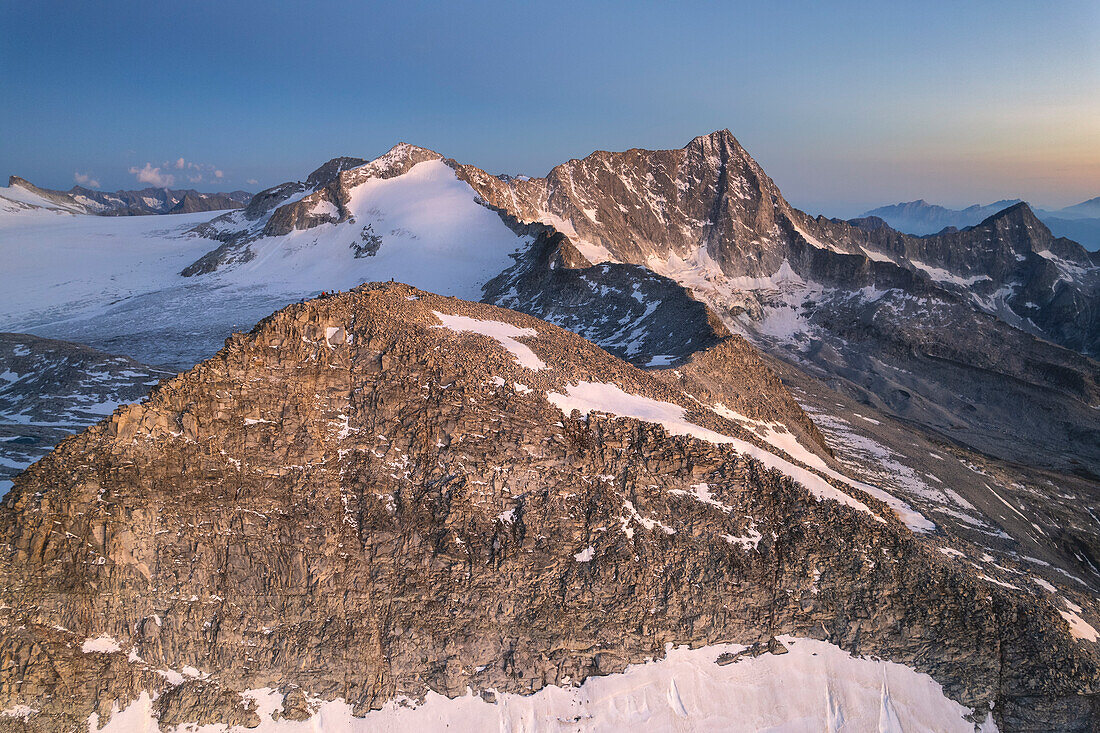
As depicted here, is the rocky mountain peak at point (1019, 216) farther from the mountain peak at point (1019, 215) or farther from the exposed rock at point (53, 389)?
the exposed rock at point (53, 389)

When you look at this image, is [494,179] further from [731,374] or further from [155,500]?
[155,500]

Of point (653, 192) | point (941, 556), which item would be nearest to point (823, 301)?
point (653, 192)

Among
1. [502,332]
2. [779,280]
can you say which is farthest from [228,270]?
[779,280]

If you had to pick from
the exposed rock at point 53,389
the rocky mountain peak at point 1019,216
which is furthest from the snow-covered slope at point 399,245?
the rocky mountain peak at point 1019,216

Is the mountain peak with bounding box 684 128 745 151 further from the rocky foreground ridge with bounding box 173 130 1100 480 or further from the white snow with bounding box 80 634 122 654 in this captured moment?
the white snow with bounding box 80 634 122 654

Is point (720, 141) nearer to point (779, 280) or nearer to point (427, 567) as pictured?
point (779, 280)

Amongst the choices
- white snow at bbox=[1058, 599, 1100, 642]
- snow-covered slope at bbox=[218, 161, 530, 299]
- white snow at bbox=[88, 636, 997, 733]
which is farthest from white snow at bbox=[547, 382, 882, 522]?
snow-covered slope at bbox=[218, 161, 530, 299]
